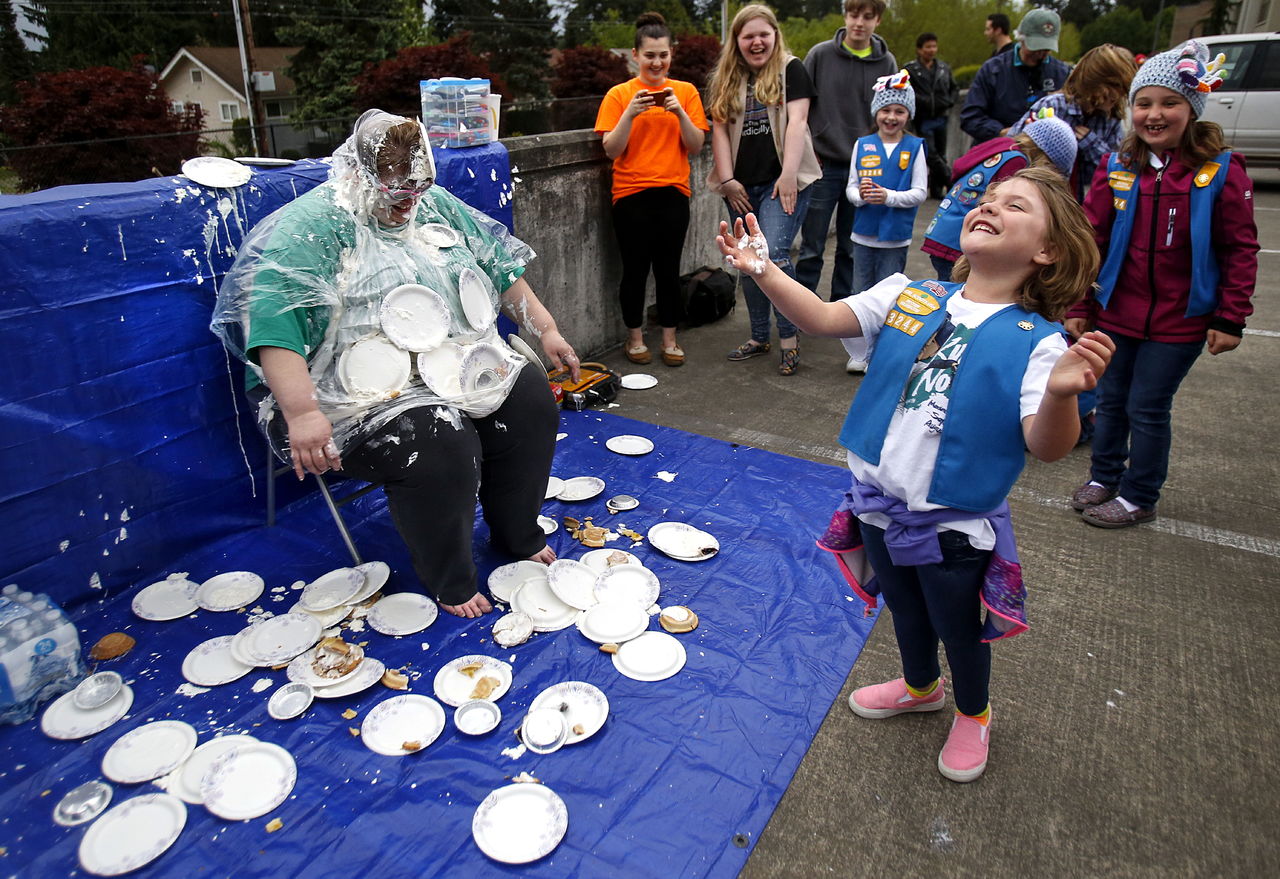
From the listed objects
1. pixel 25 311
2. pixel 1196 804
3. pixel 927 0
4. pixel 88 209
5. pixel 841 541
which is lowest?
pixel 1196 804

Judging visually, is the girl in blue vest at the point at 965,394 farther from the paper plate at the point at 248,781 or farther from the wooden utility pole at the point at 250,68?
the wooden utility pole at the point at 250,68

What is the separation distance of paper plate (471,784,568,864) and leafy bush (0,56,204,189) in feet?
46.5

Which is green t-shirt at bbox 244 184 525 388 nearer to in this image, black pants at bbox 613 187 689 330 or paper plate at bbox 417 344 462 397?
paper plate at bbox 417 344 462 397

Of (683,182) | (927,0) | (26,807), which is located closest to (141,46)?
(927,0)

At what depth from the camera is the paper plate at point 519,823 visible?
1.76m

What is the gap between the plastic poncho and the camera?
2322 mm

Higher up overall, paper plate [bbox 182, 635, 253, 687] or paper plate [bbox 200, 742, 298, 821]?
paper plate [bbox 182, 635, 253, 687]

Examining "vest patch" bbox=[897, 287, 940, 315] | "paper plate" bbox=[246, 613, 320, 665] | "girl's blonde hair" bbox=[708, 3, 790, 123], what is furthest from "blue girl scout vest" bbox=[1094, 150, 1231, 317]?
"paper plate" bbox=[246, 613, 320, 665]

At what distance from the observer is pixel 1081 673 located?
2.30 meters

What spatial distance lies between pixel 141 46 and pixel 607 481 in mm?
35638

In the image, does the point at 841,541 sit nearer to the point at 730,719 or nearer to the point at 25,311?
the point at 730,719

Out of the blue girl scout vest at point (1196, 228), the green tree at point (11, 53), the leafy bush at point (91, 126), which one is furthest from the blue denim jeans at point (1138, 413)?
the green tree at point (11, 53)

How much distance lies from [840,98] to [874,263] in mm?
1002

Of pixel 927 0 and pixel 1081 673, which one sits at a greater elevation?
pixel 927 0
